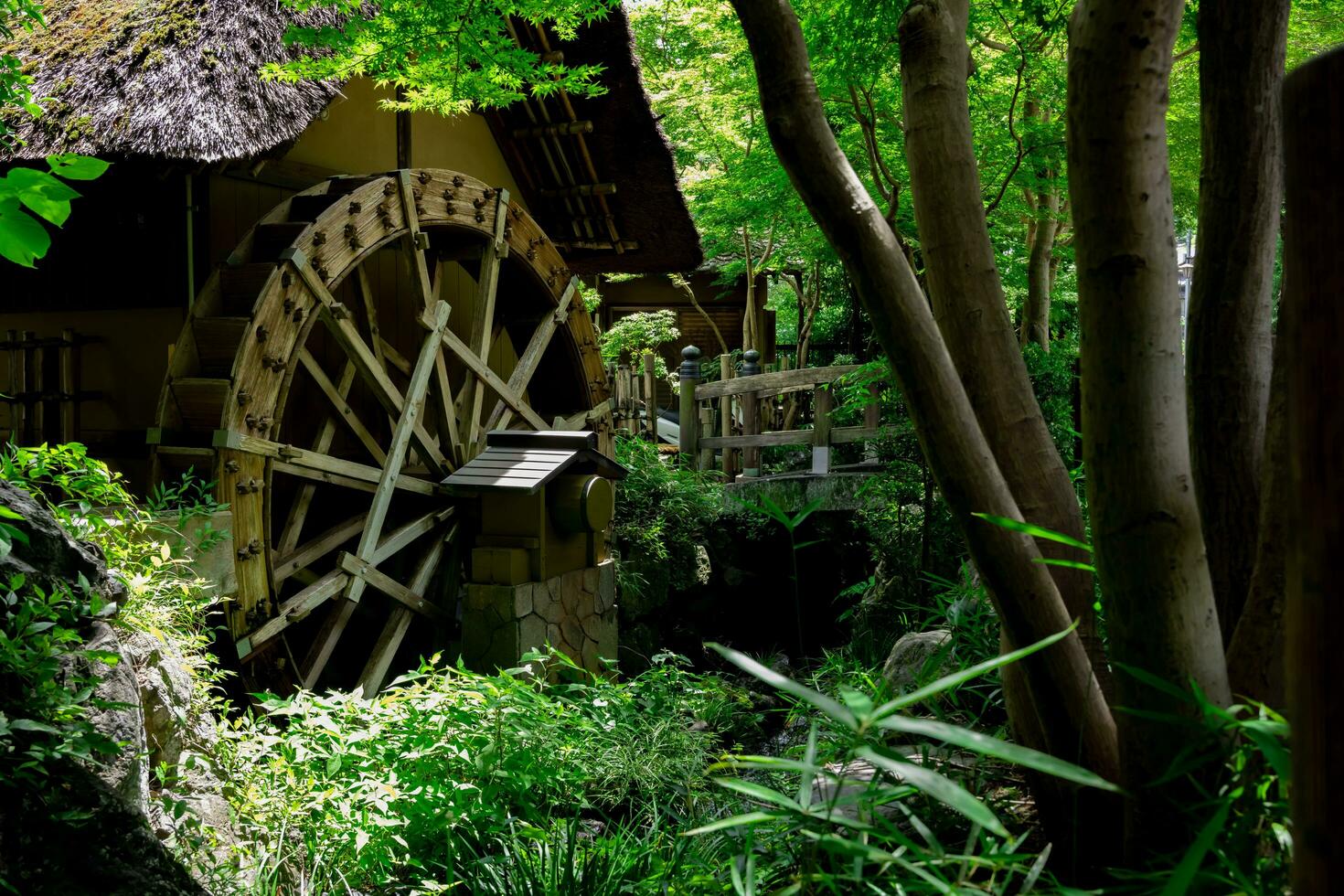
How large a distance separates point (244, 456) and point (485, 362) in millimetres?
2347

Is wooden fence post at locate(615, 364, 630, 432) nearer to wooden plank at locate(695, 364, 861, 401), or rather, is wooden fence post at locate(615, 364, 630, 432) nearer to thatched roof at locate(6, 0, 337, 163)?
wooden plank at locate(695, 364, 861, 401)

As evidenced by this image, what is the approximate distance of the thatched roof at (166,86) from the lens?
486 cm

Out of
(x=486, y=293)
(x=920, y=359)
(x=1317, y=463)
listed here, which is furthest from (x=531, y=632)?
(x=1317, y=463)

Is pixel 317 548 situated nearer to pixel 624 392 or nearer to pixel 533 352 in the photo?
pixel 533 352

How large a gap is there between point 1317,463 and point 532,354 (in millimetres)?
7088

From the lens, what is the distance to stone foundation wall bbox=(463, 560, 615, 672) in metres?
5.64

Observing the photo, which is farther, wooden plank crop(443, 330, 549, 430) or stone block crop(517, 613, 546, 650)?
wooden plank crop(443, 330, 549, 430)

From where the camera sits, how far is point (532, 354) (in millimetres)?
7633

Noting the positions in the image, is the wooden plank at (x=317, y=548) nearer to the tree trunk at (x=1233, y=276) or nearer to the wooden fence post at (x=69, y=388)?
the wooden fence post at (x=69, y=388)

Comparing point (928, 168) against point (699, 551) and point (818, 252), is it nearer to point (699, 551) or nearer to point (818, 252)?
point (699, 551)

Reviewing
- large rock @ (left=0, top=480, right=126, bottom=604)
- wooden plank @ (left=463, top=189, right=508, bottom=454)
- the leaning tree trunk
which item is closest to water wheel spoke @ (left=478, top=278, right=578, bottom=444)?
wooden plank @ (left=463, top=189, right=508, bottom=454)

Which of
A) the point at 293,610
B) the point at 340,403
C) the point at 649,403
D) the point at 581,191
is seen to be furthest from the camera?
the point at 649,403

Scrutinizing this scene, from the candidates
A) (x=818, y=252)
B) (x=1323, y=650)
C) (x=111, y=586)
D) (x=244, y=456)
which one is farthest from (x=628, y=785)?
(x=818, y=252)

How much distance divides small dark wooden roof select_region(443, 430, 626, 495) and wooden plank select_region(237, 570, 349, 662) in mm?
886
